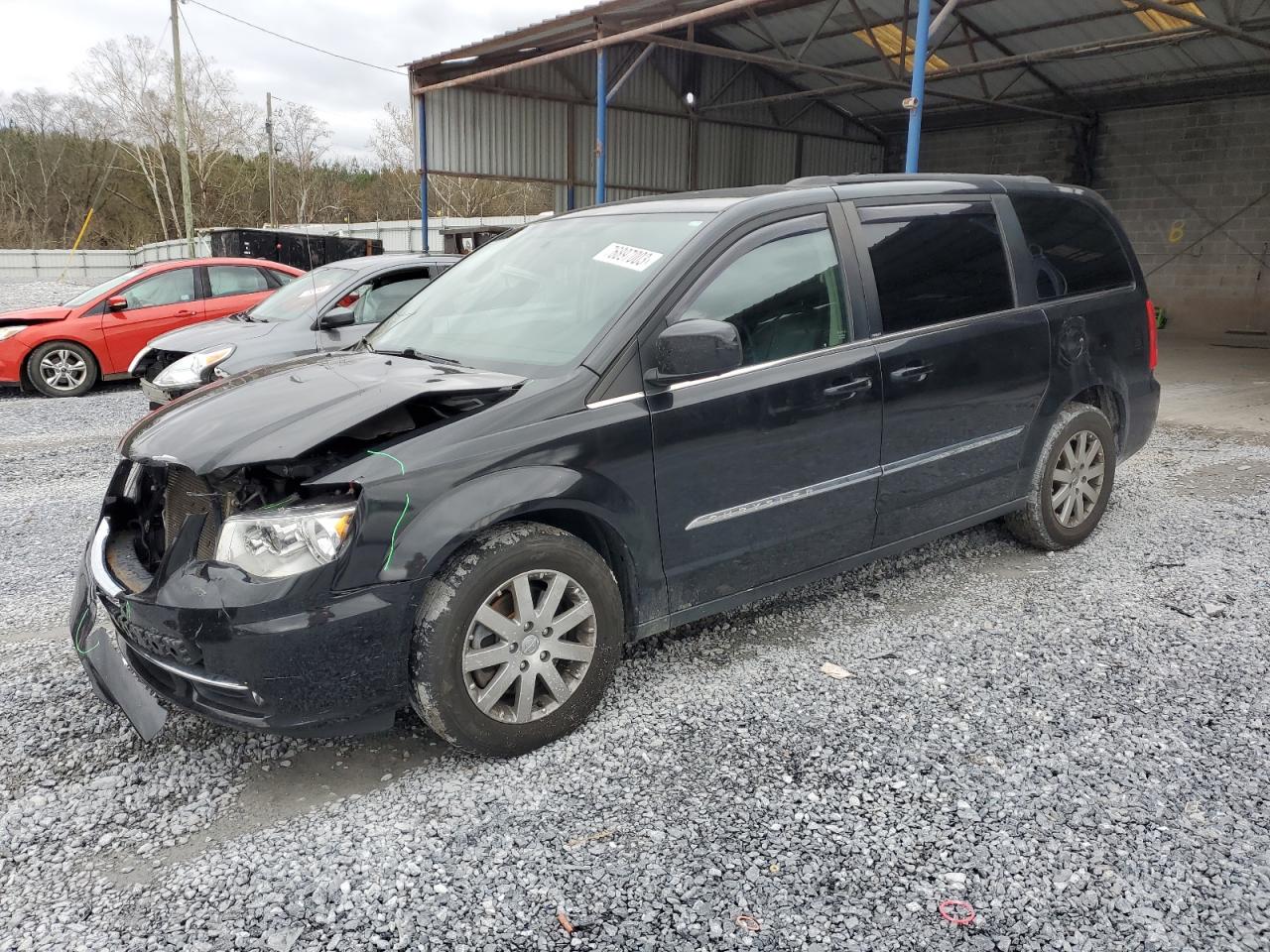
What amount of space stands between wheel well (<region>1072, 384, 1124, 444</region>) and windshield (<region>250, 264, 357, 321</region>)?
224 inches

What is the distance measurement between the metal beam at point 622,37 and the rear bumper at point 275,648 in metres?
9.17

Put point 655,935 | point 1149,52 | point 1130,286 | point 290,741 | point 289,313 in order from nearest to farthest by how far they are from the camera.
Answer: point 655,935
point 290,741
point 1130,286
point 289,313
point 1149,52

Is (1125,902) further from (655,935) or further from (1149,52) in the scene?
(1149,52)

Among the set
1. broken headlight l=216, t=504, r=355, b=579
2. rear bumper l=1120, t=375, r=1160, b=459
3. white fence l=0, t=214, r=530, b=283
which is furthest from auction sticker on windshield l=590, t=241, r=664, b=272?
white fence l=0, t=214, r=530, b=283

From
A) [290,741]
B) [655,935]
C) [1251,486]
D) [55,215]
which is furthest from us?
[55,215]

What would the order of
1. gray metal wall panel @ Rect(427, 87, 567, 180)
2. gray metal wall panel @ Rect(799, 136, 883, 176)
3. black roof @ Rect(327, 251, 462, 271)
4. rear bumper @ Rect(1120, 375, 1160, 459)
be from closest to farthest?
rear bumper @ Rect(1120, 375, 1160, 459) → black roof @ Rect(327, 251, 462, 271) → gray metal wall panel @ Rect(427, 87, 567, 180) → gray metal wall panel @ Rect(799, 136, 883, 176)

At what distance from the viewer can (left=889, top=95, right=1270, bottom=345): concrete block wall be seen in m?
15.8

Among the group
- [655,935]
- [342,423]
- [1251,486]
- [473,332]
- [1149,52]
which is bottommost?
[655,935]

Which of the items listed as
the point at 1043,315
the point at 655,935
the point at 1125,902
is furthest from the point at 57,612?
the point at 1043,315

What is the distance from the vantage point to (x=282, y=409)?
110 inches

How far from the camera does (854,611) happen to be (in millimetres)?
3992

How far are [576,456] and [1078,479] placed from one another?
298 cm

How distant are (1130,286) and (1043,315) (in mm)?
899

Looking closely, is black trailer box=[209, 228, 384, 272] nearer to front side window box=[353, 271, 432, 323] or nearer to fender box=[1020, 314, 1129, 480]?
front side window box=[353, 271, 432, 323]
